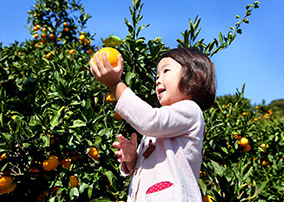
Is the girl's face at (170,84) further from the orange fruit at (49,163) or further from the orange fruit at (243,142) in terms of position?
the orange fruit at (243,142)

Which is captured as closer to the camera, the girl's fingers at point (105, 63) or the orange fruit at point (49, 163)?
the girl's fingers at point (105, 63)

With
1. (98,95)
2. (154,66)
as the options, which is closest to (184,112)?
(154,66)

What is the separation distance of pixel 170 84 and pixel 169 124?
22cm

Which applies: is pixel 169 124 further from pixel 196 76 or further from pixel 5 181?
pixel 5 181

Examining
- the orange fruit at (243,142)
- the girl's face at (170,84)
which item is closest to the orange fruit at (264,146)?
the orange fruit at (243,142)

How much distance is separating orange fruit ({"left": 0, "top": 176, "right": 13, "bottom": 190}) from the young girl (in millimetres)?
867

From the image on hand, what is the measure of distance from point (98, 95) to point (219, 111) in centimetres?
113

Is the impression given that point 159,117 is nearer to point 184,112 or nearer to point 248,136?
point 184,112

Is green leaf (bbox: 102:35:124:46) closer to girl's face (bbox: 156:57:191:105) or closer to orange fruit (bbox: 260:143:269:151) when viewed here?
girl's face (bbox: 156:57:191:105)

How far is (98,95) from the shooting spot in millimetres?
2547

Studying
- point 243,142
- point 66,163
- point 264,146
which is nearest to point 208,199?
point 66,163

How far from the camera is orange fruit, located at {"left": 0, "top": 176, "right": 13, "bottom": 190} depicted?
1.70 m

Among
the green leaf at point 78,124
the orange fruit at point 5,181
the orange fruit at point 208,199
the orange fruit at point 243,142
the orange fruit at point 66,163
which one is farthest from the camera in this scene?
the orange fruit at point 243,142

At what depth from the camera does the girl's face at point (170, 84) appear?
1174mm
